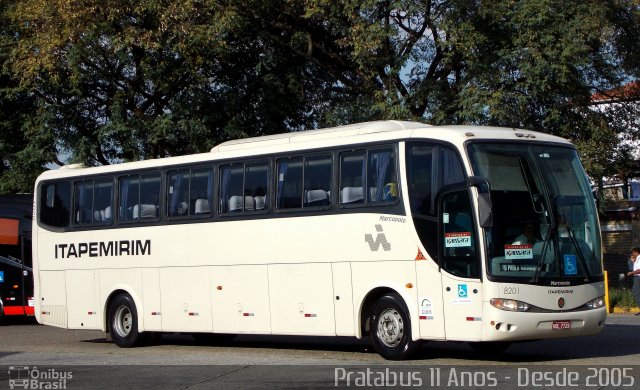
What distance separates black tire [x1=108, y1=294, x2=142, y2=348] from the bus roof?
2.52m

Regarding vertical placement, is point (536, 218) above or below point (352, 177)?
below

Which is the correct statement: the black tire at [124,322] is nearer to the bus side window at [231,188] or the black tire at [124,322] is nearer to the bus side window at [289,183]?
the bus side window at [231,188]

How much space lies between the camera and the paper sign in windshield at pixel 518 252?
14.4 m

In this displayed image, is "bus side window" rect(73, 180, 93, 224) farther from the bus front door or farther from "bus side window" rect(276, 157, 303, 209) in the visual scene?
the bus front door

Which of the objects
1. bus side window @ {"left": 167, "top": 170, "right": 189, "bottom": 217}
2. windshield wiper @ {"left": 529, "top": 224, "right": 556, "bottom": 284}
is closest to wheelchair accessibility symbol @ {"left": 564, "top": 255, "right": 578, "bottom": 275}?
windshield wiper @ {"left": 529, "top": 224, "right": 556, "bottom": 284}

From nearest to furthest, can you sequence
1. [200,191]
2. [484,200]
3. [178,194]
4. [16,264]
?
[484,200] → [200,191] → [178,194] → [16,264]

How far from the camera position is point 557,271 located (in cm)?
1459

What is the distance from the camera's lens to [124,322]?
2022 cm

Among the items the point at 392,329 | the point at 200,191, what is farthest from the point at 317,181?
the point at 200,191

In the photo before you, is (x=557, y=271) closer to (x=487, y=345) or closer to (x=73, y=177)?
(x=487, y=345)

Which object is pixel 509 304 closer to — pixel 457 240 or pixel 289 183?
pixel 457 240

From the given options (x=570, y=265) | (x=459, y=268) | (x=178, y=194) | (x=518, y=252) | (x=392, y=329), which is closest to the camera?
(x=518, y=252)

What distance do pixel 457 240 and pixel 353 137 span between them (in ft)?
8.71

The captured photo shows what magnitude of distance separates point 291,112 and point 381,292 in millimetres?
17401
